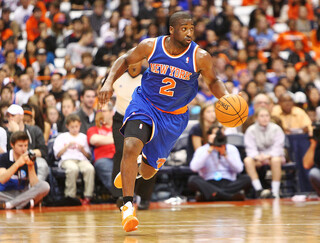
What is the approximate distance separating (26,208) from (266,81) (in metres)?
7.00

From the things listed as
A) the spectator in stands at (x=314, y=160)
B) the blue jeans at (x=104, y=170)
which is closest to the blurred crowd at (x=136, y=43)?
the blue jeans at (x=104, y=170)

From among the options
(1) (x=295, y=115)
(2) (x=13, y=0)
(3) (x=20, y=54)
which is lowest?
(1) (x=295, y=115)

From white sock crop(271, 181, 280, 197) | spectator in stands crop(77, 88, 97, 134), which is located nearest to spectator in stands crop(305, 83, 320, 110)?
white sock crop(271, 181, 280, 197)

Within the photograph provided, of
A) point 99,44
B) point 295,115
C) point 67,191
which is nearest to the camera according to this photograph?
point 67,191

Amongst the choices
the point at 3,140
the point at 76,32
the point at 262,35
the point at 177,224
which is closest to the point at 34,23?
the point at 76,32

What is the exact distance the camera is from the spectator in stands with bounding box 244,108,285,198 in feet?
34.2

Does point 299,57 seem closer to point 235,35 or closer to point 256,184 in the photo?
point 235,35

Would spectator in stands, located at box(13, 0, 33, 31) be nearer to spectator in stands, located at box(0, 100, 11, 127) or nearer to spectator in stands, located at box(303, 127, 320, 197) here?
spectator in stands, located at box(0, 100, 11, 127)

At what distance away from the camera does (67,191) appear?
9914 millimetres

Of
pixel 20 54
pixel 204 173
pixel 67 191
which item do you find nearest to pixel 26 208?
pixel 67 191

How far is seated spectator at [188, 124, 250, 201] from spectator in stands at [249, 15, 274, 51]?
6260mm

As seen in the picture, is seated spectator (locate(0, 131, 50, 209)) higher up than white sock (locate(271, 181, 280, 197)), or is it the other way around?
seated spectator (locate(0, 131, 50, 209))

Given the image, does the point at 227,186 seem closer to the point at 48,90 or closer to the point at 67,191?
the point at 67,191

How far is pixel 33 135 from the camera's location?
984 centimetres
